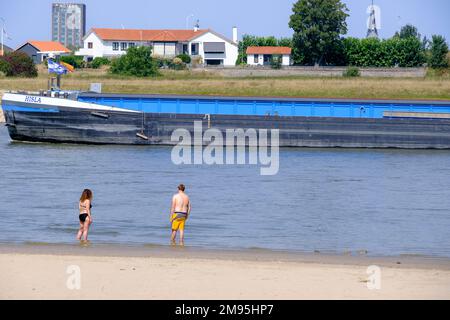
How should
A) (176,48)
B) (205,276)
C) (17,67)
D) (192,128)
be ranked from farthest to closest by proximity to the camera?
(176,48) → (17,67) → (192,128) → (205,276)

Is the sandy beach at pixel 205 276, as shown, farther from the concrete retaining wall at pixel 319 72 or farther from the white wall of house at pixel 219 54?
the white wall of house at pixel 219 54

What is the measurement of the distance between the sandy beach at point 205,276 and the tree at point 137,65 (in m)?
54.2

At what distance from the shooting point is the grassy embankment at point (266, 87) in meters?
58.5

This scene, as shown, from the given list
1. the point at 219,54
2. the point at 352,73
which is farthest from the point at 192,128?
the point at 219,54

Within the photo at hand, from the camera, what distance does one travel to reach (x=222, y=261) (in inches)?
601

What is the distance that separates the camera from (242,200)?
23891mm

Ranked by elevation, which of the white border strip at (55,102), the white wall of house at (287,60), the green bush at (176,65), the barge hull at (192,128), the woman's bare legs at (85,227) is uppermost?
the white wall of house at (287,60)

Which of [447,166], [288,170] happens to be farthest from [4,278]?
[447,166]

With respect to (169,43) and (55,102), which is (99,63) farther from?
(55,102)

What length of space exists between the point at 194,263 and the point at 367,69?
212ft

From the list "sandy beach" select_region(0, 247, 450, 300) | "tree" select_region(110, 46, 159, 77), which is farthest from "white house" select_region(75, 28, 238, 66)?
"sandy beach" select_region(0, 247, 450, 300)

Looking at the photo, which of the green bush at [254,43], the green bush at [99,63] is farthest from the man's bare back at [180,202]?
the green bush at [254,43]

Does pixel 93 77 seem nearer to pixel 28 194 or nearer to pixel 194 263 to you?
pixel 28 194

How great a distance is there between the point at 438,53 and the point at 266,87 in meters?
23.3
